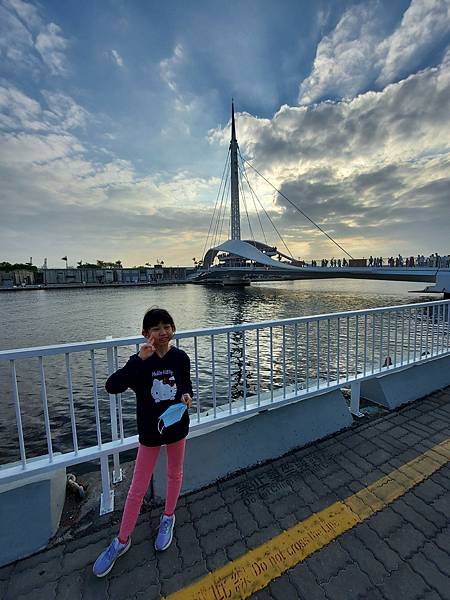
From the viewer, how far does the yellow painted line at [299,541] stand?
169 cm

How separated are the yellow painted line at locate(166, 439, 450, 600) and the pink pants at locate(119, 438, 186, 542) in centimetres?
44

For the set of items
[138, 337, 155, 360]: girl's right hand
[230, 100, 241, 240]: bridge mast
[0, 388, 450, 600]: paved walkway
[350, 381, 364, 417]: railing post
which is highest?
[230, 100, 241, 240]: bridge mast

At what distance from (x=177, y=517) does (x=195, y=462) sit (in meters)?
0.41

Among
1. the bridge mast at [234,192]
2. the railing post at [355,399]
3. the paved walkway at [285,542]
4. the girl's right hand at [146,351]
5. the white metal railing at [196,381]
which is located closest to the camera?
the paved walkway at [285,542]

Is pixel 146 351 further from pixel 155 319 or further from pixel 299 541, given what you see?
pixel 299 541

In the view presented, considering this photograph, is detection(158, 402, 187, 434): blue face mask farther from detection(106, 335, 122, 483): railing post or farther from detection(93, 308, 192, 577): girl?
detection(106, 335, 122, 483): railing post

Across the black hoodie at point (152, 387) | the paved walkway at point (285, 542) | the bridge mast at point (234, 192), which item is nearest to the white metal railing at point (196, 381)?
the black hoodie at point (152, 387)

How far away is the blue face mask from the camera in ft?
6.09

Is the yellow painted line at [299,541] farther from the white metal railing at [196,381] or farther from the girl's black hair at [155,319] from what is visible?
the girl's black hair at [155,319]

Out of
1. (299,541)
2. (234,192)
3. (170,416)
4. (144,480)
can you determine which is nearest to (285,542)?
(299,541)

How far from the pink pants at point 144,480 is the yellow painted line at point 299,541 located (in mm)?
437

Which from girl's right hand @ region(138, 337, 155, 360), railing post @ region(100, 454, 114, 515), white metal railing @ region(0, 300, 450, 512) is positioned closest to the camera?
girl's right hand @ region(138, 337, 155, 360)

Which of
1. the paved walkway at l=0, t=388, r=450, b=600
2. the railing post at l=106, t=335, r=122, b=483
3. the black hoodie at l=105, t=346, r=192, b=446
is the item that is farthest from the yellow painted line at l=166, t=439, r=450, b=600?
the railing post at l=106, t=335, r=122, b=483

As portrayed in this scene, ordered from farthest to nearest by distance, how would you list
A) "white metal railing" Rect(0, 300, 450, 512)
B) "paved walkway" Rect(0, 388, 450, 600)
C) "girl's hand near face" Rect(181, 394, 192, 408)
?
"white metal railing" Rect(0, 300, 450, 512) → "girl's hand near face" Rect(181, 394, 192, 408) → "paved walkway" Rect(0, 388, 450, 600)
